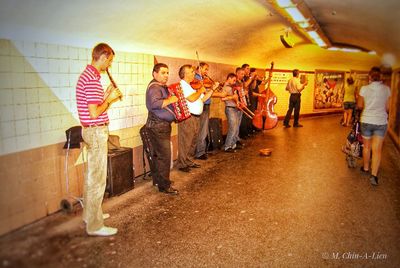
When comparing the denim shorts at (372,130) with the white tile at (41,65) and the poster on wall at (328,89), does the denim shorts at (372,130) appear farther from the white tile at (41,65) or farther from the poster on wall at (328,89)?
the poster on wall at (328,89)

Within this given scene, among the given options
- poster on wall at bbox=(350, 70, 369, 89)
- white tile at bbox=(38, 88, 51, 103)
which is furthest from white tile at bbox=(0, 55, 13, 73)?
poster on wall at bbox=(350, 70, 369, 89)

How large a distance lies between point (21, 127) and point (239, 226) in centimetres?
267

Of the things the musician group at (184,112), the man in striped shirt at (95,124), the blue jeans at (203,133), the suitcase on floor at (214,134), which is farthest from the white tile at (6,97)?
the suitcase on floor at (214,134)

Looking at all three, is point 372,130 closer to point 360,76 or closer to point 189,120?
point 189,120

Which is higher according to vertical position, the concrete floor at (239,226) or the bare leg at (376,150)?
the bare leg at (376,150)

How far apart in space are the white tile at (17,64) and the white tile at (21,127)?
547mm

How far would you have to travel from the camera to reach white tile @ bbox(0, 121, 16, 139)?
3332 mm

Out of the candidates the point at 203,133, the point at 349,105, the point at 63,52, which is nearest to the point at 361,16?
the point at 203,133

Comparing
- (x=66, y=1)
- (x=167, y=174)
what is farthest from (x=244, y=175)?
(x=66, y=1)

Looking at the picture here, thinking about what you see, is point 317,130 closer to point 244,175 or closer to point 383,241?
point 244,175

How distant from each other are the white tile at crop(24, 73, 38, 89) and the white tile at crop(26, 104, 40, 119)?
0.22 meters

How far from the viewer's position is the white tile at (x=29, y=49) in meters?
3.51

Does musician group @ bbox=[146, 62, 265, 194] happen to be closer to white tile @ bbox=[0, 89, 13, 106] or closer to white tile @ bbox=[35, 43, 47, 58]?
white tile @ bbox=[35, 43, 47, 58]

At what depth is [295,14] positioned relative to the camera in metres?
6.76
